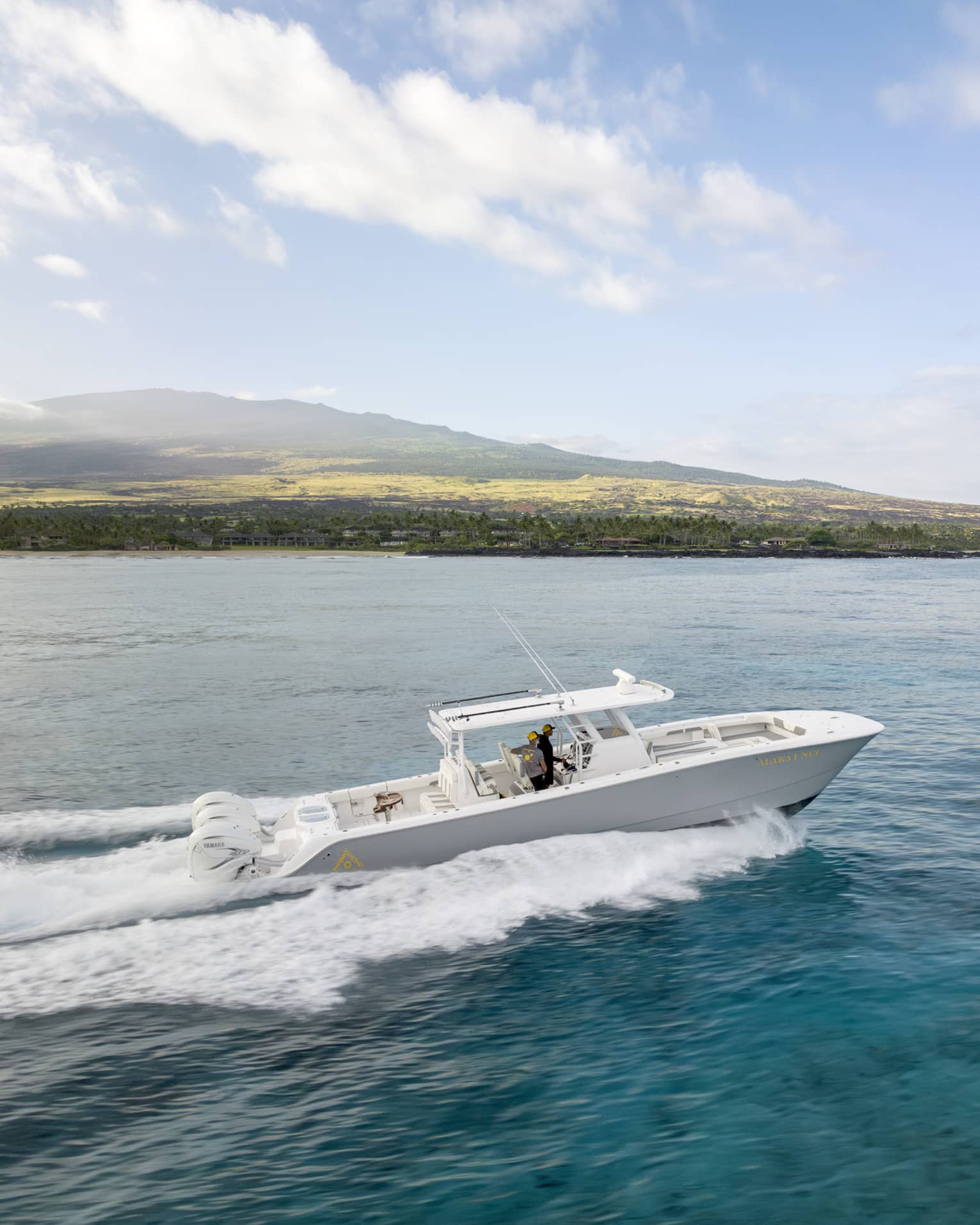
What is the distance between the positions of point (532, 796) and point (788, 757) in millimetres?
4701

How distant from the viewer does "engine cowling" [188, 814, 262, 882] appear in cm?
1255

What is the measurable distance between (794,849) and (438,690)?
58.2 feet

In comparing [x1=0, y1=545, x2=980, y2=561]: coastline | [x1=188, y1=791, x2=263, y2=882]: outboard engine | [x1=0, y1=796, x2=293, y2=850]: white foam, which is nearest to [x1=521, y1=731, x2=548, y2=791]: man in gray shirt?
[x1=188, y1=791, x2=263, y2=882]: outboard engine

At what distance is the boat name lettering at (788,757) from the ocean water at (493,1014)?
113 centimetres

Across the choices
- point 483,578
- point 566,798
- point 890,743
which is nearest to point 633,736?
point 566,798

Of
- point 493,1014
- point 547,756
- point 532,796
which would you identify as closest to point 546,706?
point 547,756

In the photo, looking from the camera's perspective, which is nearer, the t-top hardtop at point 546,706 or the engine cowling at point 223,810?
the engine cowling at point 223,810

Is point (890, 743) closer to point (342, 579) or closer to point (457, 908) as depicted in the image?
point (457, 908)

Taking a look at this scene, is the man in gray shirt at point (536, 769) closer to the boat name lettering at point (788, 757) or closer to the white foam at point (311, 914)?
the white foam at point (311, 914)

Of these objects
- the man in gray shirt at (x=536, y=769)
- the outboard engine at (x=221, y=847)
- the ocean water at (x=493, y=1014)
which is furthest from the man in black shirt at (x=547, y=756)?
the outboard engine at (x=221, y=847)

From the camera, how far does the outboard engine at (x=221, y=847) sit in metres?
12.6

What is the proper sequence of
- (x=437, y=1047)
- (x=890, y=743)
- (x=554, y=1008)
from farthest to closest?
(x=890, y=743), (x=554, y=1008), (x=437, y=1047)

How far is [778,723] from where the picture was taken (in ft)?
53.9

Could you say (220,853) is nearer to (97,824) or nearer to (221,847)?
(221,847)
